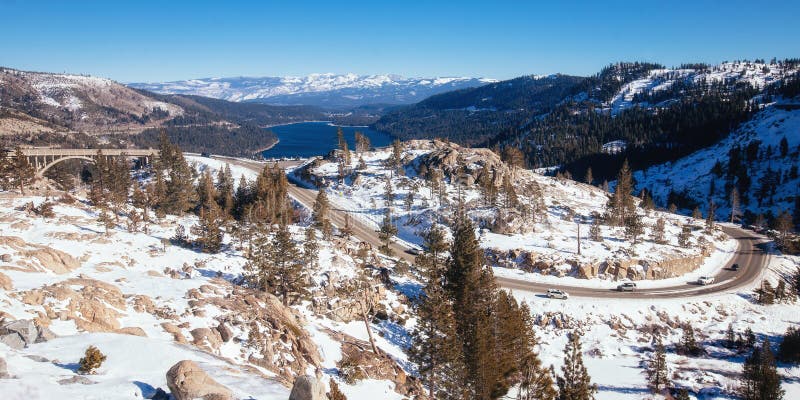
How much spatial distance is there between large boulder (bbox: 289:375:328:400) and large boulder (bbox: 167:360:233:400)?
409cm

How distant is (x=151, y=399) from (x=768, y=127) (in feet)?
851

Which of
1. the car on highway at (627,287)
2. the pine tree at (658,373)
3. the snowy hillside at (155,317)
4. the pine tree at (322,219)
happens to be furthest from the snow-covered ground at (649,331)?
the pine tree at (322,219)

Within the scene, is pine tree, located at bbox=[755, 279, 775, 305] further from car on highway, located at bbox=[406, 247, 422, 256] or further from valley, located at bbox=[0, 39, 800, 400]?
car on highway, located at bbox=[406, 247, 422, 256]

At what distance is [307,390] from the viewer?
1842cm

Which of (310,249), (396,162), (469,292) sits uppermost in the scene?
(396,162)

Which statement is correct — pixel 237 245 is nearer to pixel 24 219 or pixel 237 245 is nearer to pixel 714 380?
pixel 24 219

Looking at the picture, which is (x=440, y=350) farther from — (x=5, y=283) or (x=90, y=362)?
(x=5, y=283)

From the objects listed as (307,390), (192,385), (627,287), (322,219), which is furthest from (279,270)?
(627,287)

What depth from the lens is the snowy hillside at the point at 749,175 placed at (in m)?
154

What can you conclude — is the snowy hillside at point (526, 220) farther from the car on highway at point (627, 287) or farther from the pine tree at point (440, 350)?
the pine tree at point (440, 350)

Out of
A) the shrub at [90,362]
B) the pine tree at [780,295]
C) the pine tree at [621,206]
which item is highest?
the shrub at [90,362]

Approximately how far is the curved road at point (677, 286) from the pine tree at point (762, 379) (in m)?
23.5

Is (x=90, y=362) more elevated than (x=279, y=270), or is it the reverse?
(x=90, y=362)

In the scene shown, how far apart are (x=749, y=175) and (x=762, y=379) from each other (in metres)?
168
